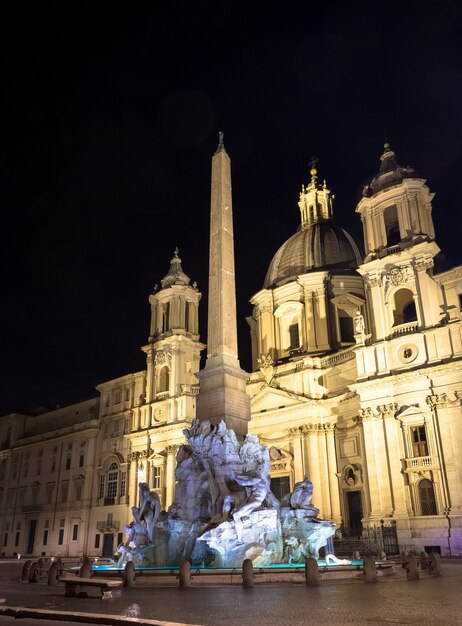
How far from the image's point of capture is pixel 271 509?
17359 millimetres

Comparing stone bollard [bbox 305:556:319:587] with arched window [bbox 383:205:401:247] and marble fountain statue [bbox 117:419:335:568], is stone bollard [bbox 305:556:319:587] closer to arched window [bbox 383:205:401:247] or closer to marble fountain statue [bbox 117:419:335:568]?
marble fountain statue [bbox 117:419:335:568]

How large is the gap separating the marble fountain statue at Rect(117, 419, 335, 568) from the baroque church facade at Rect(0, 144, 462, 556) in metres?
2.23

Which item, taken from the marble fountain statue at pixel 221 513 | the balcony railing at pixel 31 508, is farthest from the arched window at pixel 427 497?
the balcony railing at pixel 31 508

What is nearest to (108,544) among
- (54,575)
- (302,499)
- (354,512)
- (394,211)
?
(354,512)

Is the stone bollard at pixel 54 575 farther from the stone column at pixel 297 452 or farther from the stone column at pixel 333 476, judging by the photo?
the stone column at pixel 297 452

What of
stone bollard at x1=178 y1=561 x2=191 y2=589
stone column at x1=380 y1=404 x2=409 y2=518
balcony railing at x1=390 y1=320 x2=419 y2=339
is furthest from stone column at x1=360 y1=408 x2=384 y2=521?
stone bollard at x1=178 y1=561 x2=191 y2=589

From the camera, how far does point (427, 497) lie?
2925 cm

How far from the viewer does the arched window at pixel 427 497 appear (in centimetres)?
2895

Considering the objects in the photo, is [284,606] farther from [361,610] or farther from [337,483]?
[337,483]

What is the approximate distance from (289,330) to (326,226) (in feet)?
35.5

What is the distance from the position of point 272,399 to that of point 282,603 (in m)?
30.1

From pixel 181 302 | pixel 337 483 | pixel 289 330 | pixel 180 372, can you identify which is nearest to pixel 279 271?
pixel 289 330

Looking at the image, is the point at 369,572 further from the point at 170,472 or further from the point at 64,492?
the point at 64,492

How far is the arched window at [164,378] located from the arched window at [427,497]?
75.7 ft
